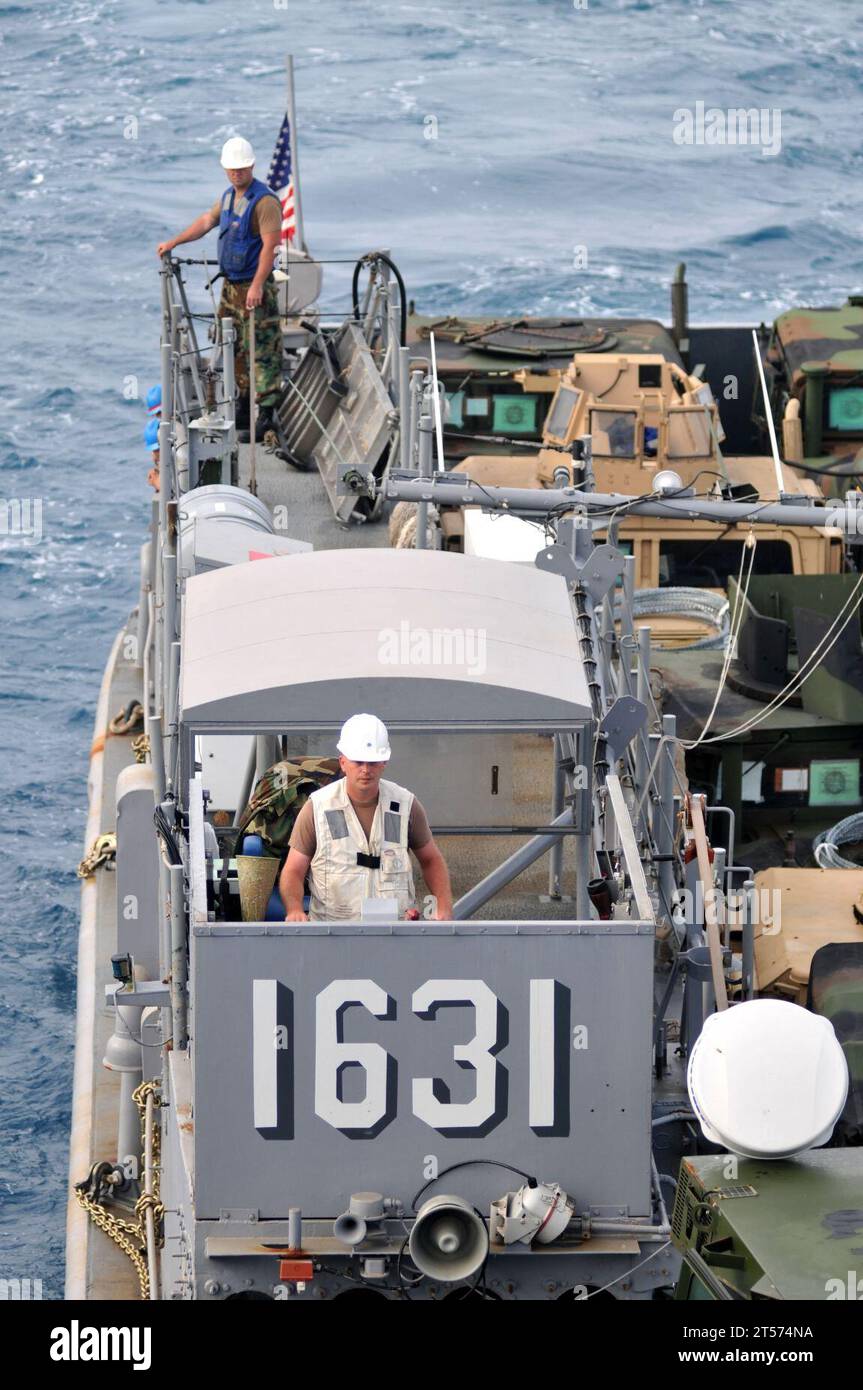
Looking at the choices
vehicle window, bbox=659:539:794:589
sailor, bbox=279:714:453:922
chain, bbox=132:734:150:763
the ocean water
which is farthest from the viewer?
the ocean water

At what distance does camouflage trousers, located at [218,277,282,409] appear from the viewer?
1859 centimetres

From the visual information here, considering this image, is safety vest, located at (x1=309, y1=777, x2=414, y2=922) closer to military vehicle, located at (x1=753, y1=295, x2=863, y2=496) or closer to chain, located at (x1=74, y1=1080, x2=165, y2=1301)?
chain, located at (x1=74, y1=1080, x2=165, y2=1301)

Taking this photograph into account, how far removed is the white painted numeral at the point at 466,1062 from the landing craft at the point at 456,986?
1 centimetres

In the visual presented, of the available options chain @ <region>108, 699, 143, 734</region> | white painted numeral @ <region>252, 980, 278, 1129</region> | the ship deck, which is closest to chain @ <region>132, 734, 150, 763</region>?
the ship deck

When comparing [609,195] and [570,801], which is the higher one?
[609,195]

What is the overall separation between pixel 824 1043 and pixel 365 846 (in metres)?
1.97

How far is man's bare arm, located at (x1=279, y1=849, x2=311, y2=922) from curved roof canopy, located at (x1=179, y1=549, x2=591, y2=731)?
580 millimetres

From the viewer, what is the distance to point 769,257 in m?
41.7

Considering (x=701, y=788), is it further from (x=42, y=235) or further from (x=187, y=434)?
A: (x=42, y=235)
